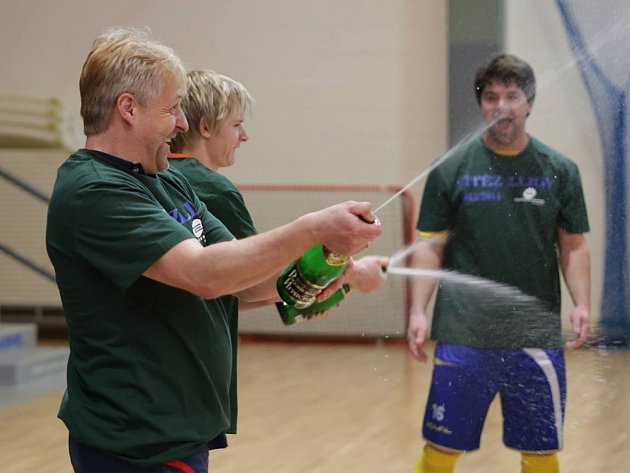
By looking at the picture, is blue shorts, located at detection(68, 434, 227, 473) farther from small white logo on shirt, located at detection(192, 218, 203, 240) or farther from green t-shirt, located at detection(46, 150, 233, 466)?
small white logo on shirt, located at detection(192, 218, 203, 240)

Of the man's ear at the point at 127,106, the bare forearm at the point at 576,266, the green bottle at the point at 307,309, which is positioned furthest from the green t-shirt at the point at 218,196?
the bare forearm at the point at 576,266

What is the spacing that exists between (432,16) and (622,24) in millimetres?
2593

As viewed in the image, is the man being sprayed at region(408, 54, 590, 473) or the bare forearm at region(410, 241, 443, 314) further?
the bare forearm at region(410, 241, 443, 314)

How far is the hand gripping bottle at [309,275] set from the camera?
1.98 metres

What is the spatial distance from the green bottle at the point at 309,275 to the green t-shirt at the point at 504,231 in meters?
1.15

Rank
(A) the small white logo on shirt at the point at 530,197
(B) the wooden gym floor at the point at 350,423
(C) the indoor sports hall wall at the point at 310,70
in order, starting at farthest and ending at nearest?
(C) the indoor sports hall wall at the point at 310,70 → (B) the wooden gym floor at the point at 350,423 → (A) the small white logo on shirt at the point at 530,197

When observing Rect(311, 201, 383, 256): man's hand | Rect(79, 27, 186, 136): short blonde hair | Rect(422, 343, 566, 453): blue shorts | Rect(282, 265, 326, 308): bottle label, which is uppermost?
Rect(79, 27, 186, 136): short blonde hair

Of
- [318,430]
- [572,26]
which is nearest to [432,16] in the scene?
[572,26]

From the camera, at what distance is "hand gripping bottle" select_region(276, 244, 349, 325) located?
1979 mm

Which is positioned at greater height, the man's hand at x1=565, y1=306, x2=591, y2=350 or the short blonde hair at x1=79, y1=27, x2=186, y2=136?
the short blonde hair at x1=79, y1=27, x2=186, y2=136

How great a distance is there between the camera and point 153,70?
199 centimetres

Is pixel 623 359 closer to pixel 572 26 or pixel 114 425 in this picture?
pixel 572 26

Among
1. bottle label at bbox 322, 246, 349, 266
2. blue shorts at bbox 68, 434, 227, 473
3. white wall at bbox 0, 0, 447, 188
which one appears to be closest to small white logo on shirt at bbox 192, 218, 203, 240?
bottle label at bbox 322, 246, 349, 266

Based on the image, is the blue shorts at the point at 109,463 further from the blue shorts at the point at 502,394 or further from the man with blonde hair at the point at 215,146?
the blue shorts at the point at 502,394
